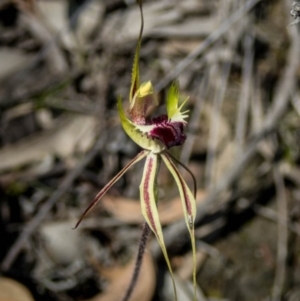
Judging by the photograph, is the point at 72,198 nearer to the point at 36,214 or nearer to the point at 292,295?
the point at 36,214

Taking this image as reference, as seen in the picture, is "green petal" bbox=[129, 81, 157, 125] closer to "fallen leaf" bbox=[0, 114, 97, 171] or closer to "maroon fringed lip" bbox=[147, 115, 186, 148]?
"maroon fringed lip" bbox=[147, 115, 186, 148]

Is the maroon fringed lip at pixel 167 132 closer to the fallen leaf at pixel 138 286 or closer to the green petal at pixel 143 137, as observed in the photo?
the green petal at pixel 143 137

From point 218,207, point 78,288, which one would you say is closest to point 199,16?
point 218,207

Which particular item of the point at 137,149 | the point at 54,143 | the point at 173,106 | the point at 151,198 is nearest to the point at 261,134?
the point at 137,149

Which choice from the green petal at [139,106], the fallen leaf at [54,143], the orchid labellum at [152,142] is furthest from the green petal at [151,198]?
the fallen leaf at [54,143]

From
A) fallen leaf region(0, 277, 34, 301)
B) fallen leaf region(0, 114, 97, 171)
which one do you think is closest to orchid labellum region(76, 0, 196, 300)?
fallen leaf region(0, 277, 34, 301)

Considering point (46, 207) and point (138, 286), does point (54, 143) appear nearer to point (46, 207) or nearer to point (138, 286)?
point (46, 207)
